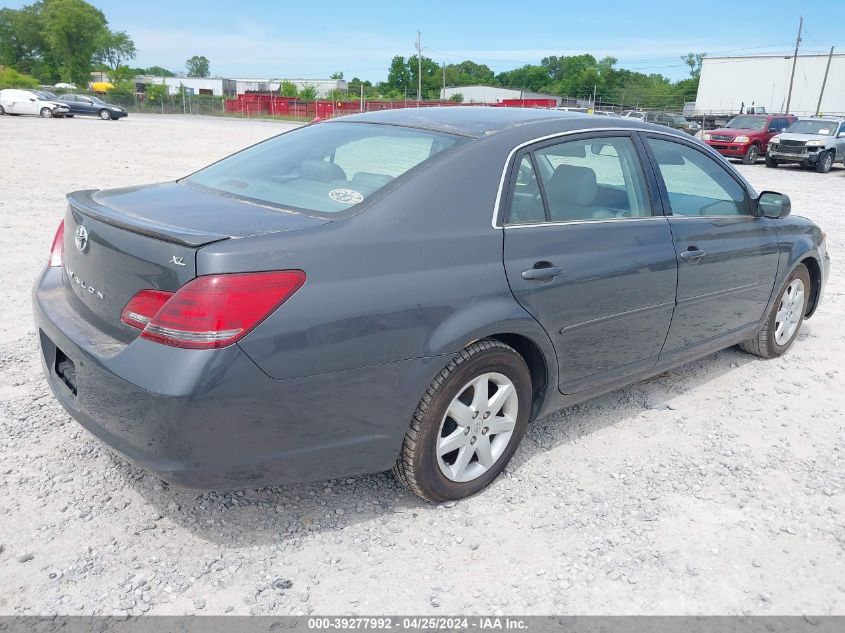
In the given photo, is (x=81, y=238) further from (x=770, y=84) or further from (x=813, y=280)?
(x=770, y=84)

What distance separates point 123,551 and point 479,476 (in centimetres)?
147

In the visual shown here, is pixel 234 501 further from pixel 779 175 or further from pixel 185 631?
pixel 779 175

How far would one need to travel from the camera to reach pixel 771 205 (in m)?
4.38

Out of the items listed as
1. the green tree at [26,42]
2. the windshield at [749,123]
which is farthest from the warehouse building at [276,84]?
the windshield at [749,123]

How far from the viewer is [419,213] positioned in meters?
2.76

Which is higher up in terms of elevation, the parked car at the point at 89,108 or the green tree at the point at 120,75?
the green tree at the point at 120,75

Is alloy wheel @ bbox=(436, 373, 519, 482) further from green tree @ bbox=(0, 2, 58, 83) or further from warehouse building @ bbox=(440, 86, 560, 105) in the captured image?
green tree @ bbox=(0, 2, 58, 83)

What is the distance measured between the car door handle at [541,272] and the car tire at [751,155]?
2295cm

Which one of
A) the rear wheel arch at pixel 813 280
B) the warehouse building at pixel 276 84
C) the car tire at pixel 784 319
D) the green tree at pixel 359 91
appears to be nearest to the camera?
the car tire at pixel 784 319

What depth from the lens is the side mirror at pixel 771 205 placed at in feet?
14.4

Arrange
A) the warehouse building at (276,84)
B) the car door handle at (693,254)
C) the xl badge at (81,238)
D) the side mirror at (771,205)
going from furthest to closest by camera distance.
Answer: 1. the warehouse building at (276,84)
2. the side mirror at (771,205)
3. the car door handle at (693,254)
4. the xl badge at (81,238)

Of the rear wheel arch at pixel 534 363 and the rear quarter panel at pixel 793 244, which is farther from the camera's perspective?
the rear quarter panel at pixel 793 244

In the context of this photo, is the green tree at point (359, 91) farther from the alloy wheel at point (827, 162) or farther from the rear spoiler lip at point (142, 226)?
the rear spoiler lip at point (142, 226)

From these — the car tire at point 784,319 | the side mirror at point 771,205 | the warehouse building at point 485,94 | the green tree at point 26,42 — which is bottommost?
the car tire at point 784,319
